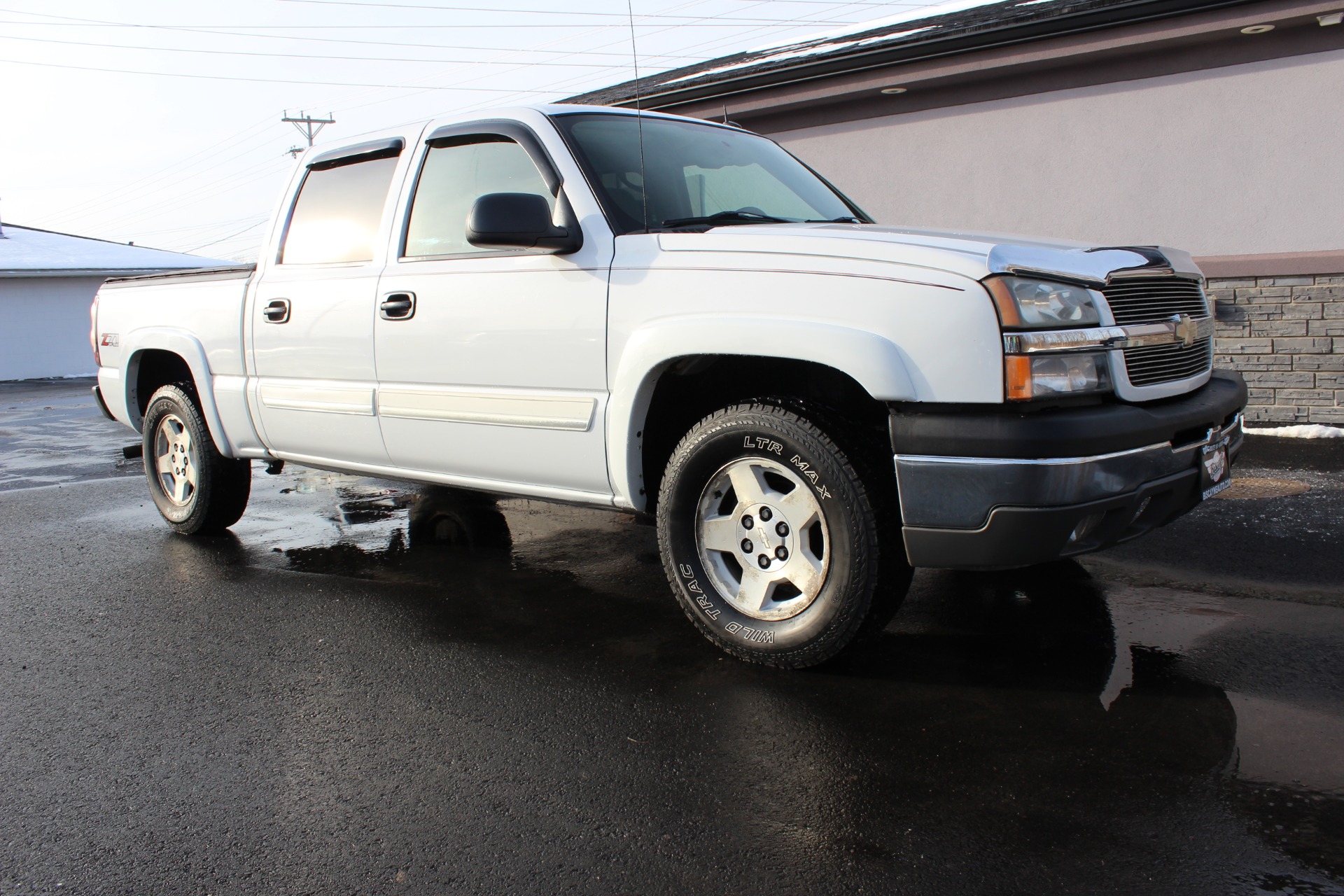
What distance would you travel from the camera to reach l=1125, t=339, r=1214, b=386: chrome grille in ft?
10.8

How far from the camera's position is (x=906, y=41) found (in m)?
9.65

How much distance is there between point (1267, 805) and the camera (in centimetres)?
257

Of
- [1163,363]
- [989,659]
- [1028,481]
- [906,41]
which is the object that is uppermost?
[906,41]

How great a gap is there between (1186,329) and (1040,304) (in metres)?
0.84

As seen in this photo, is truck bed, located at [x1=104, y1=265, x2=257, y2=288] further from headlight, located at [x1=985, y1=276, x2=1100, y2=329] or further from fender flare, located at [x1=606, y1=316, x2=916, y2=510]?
headlight, located at [x1=985, y1=276, x2=1100, y2=329]

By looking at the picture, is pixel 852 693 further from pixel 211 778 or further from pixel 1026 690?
pixel 211 778

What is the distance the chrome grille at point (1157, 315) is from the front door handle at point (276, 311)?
364cm

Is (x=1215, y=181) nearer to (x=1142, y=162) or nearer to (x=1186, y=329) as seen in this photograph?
(x=1142, y=162)

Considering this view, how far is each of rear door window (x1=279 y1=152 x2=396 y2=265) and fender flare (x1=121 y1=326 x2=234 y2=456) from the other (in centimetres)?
82

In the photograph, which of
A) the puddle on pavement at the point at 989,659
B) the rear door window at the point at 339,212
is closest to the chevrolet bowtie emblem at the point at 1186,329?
the puddle on pavement at the point at 989,659

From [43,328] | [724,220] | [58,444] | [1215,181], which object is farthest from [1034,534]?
[43,328]

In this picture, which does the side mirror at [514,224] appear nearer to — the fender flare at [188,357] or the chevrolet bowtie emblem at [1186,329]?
the chevrolet bowtie emblem at [1186,329]

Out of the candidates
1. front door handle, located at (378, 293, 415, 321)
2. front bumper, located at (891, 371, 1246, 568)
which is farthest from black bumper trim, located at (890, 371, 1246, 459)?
front door handle, located at (378, 293, 415, 321)

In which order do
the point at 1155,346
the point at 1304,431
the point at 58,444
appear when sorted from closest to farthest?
the point at 1155,346 → the point at 1304,431 → the point at 58,444
